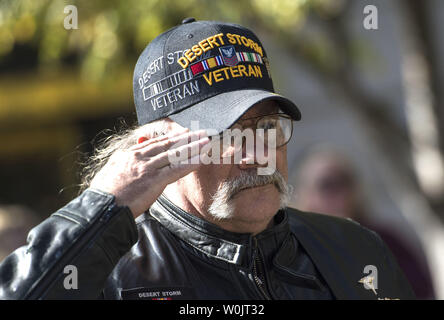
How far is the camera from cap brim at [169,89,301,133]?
2.04 meters

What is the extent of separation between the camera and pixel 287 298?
2104mm

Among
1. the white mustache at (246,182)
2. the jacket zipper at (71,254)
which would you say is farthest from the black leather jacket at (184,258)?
the white mustache at (246,182)

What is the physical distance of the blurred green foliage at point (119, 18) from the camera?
3.76 metres

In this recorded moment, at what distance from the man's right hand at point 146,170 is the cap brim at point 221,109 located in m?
0.21

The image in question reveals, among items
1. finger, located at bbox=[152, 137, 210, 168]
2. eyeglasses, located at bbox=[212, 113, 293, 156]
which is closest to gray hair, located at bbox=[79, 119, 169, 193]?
eyeglasses, located at bbox=[212, 113, 293, 156]

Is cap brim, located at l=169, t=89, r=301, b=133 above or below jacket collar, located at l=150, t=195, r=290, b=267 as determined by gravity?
above

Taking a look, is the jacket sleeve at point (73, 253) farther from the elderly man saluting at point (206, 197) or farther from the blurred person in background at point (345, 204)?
the blurred person in background at point (345, 204)

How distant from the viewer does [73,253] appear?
5.57 ft

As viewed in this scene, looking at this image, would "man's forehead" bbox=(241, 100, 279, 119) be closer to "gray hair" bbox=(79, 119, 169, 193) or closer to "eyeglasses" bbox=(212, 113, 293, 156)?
"eyeglasses" bbox=(212, 113, 293, 156)

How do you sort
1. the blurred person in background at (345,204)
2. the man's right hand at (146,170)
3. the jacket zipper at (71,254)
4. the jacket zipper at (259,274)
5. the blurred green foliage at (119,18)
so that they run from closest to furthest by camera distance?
the jacket zipper at (71,254) < the man's right hand at (146,170) < the jacket zipper at (259,274) < the blurred green foliage at (119,18) < the blurred person in background at (345,204)

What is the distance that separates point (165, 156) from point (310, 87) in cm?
705

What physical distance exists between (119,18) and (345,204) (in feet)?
6.09

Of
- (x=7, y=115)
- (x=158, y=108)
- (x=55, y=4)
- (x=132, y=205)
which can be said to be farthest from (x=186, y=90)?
(x=7, y=115)
